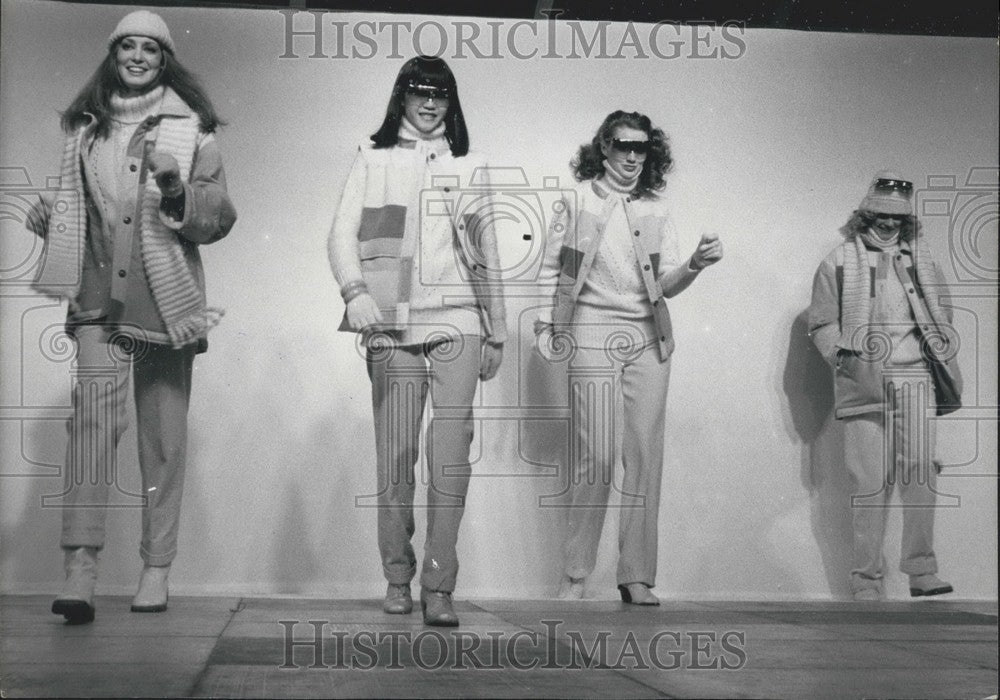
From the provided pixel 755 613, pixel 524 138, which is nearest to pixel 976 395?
pixel 755 613

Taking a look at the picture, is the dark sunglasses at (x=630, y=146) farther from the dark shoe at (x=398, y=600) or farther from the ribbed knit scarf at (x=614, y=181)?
the dark shoe at (x=398, y=600)

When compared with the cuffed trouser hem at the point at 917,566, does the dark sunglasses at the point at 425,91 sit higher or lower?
higher

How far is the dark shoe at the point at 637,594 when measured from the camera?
4059mm

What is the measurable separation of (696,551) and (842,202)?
1.19m

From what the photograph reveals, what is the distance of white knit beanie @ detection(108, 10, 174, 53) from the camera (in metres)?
3.74

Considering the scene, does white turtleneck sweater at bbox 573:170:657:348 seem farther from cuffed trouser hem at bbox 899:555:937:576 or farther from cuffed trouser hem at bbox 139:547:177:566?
cuffed trouser hem at bbox 139:547:177:566

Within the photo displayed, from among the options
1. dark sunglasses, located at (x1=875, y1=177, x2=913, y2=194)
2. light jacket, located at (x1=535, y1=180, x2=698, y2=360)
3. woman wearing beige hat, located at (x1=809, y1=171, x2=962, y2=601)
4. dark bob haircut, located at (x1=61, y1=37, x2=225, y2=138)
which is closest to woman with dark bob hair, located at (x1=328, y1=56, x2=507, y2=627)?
light jacket, located at (x1=535, y1=180, x2=698, y2=360)

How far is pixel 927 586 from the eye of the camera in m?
4.27

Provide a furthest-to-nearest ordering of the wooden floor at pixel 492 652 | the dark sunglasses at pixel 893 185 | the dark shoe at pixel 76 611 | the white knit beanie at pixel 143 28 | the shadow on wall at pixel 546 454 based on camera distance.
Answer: the dark sunglasses at pixel 893 185 → the shadow on wall at pixel 546 454 → the white knit beanie at pixel 143 28 → the dark shoe at pixel 76 611 → the wooden floor at pixel 492 652

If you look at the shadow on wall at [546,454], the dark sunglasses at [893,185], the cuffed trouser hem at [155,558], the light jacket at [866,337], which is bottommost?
the cuffed trouser hem at [155,558]

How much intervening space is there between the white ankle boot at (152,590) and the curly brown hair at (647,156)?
1671 millimetres

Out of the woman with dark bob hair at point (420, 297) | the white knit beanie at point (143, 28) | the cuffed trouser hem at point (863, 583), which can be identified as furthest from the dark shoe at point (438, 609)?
the white knit beanie at point (143, 28)

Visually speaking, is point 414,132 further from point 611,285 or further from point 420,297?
point 611,285

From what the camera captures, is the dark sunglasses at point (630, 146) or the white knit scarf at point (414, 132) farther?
the dark sunglasses at point (630, 146)
